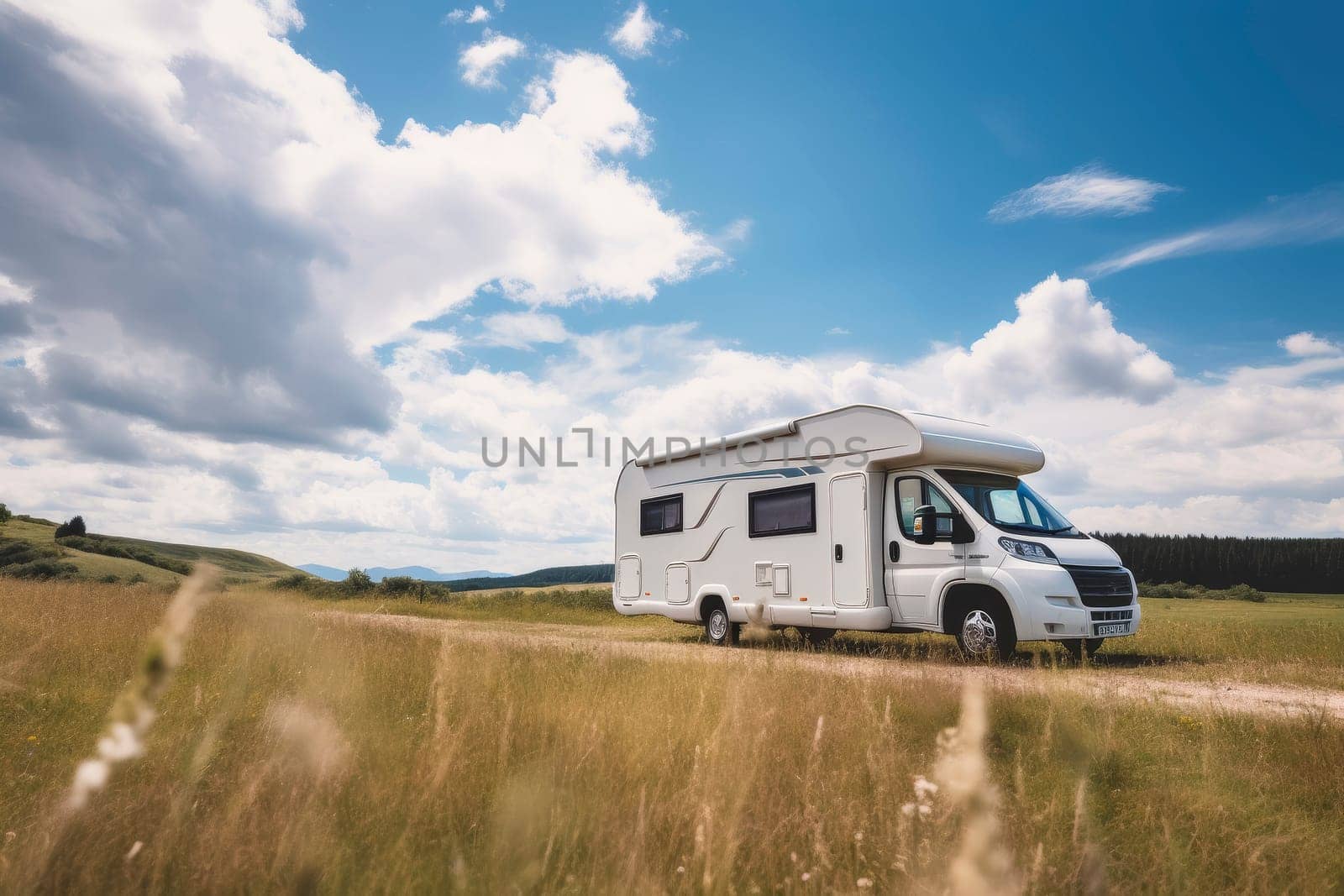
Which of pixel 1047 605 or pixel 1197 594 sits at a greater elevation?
pixel 1047 605

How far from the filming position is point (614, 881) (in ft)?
10.1

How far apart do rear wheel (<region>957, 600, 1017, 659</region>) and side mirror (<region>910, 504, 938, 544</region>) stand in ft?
2.99

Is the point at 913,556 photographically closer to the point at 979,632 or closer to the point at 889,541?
the point at 889,541

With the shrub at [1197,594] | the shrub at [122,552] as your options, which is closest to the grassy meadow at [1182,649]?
the shrub at [122,552]

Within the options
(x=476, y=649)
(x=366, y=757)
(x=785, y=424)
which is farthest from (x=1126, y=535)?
(x=366, y=757)

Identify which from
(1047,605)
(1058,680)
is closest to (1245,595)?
(1047,605)

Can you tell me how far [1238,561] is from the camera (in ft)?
182

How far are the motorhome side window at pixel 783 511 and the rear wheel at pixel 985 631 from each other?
7.86 feet

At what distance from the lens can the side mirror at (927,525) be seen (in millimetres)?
10211

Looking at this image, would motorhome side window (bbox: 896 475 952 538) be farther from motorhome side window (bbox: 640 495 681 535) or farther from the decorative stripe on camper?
motorhome side window (bbox: 640 495 681 535)

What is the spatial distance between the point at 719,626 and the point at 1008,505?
488 centimetres

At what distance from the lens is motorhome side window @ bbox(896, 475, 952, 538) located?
10414mm

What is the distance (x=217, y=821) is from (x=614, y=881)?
67.7 inches

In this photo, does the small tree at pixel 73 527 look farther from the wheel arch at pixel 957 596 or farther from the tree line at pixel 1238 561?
the tree line at pixel 1238 561
